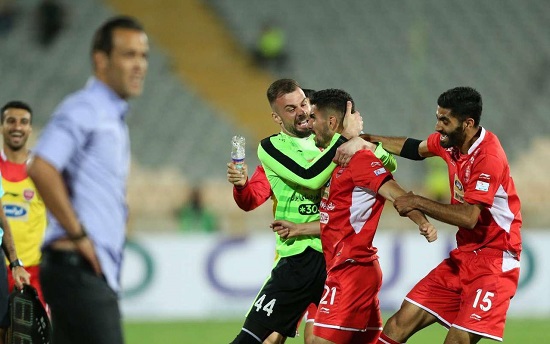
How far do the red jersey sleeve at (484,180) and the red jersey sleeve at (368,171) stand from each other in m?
0.58

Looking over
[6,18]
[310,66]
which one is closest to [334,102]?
[310,66]

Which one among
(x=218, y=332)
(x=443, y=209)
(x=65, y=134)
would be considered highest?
(x=443, y=209)

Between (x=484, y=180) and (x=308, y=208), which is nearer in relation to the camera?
(x=484, y=180)

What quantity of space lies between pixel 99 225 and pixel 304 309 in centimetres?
258

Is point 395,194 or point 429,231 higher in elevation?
point 395,194

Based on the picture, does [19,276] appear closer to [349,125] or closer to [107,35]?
[349,125]

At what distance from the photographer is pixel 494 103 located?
20.9 meters

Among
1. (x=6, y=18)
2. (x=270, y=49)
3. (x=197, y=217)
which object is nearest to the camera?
(x=197, y=217)

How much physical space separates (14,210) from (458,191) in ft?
12.1

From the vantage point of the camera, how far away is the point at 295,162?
21.0 ft

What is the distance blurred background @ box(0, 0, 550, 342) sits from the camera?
19.0 metres

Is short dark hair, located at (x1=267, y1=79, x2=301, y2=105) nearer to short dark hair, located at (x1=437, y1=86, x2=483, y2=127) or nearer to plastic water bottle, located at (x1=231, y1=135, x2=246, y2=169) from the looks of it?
plastic water bottle, located at (x1=231, y1=135, x2=246, y2=169)

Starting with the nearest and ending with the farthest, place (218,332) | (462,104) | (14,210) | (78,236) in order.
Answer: (78,236) → (462,104) → (14,210) → (218,332)

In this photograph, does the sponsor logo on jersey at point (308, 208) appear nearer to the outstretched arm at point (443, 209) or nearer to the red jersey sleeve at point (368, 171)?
the red jersey sleeve at point (368, 171)
